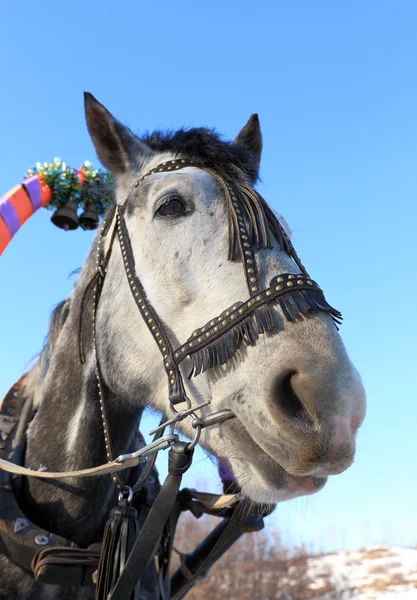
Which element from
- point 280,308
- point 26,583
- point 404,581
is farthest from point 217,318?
point 404,581

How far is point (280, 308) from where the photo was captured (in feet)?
6.31

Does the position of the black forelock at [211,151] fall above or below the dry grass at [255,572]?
above

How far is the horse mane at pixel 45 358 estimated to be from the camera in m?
3.17

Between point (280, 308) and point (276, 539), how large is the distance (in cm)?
1171

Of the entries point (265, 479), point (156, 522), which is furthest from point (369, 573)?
point (265, 479)

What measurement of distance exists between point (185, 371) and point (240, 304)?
37cm

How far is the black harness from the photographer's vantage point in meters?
1.96

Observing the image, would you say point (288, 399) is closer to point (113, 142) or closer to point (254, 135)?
point (113, 142)

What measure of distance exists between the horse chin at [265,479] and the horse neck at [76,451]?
35.8 inches

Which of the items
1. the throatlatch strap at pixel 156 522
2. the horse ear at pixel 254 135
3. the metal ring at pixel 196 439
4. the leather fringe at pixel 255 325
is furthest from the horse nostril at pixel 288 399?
Result: the horse ear at pixel 254 135

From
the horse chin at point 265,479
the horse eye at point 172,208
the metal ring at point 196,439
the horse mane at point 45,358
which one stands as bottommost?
the horse chin at point 265,479

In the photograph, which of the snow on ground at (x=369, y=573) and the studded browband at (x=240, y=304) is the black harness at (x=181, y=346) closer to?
the studded browband at (x=240, y=304)

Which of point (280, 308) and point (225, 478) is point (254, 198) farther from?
point (225, 478)

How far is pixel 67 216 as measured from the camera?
436 cm
